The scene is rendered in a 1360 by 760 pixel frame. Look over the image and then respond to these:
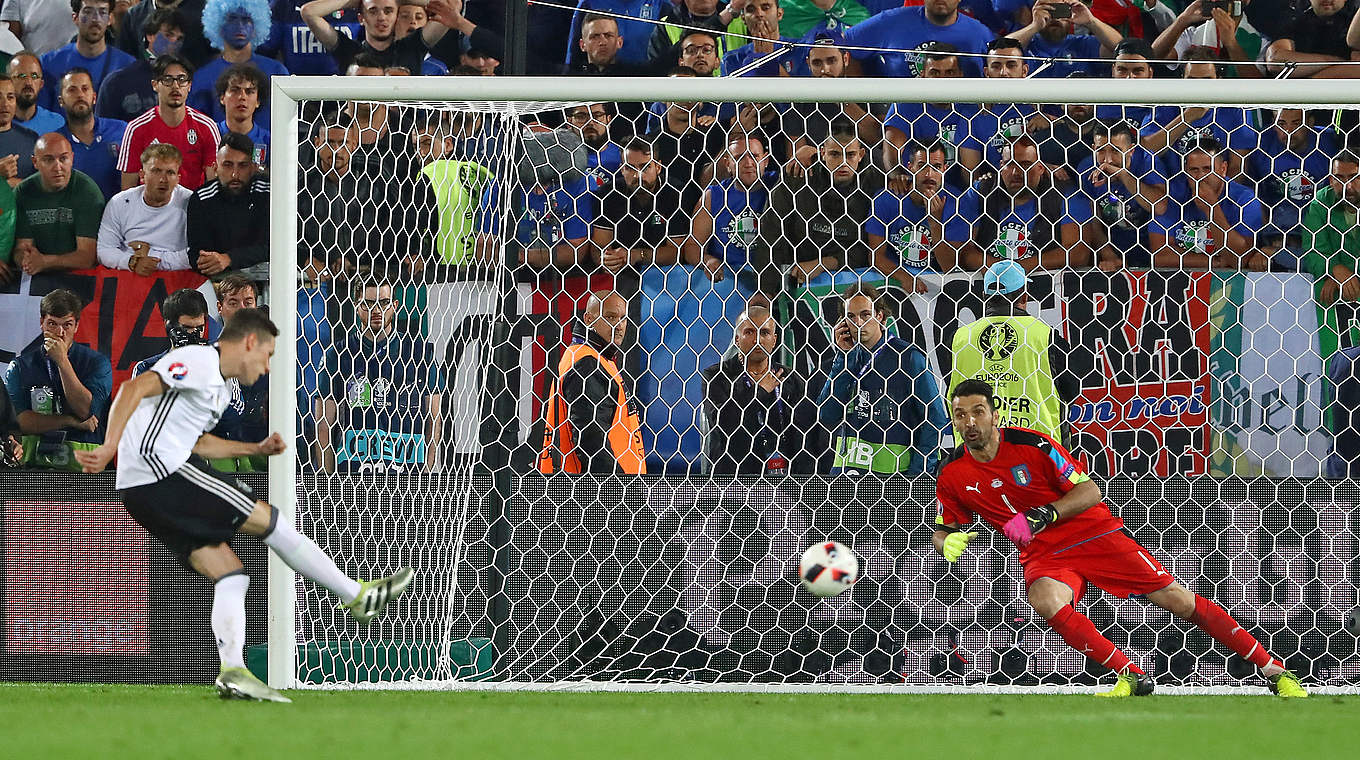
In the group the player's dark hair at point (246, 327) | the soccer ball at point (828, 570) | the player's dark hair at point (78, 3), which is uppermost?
the player's dark hair at point (78, 3)

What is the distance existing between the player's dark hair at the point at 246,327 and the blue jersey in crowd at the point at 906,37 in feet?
12.3

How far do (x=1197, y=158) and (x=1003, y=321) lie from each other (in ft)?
4.29

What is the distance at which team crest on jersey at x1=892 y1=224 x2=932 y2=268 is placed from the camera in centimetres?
645

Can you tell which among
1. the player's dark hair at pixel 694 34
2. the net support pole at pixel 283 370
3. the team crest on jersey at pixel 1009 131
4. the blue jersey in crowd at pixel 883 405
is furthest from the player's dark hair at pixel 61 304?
the team crest on jersey at pixel 1009 131

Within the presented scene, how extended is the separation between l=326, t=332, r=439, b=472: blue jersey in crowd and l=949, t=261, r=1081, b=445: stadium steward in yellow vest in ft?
7.13

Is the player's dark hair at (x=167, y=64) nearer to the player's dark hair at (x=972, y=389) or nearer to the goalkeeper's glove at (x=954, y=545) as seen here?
the player's dark hair at (x=972, y=389)

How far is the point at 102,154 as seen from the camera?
24.4ft

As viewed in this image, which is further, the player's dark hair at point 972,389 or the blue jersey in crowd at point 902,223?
the blue jersey in crowd at point 902,223

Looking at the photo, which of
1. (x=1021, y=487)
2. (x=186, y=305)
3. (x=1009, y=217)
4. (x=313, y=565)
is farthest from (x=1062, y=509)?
(x=186, y=305)

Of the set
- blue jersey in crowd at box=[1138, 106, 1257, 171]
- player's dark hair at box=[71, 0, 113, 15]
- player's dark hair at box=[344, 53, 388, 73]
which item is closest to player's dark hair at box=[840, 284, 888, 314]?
blue jersey in crowd at box=[1138, 106, 1257, 171]

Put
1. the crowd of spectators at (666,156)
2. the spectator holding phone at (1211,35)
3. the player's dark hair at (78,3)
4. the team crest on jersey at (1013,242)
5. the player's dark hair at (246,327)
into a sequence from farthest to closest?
the player's dark hair at (78,3), the spectator holding phone at (1211,35), the team crest on jersey at (1013,242), the crowd of spectators at (666,156), the player's dark hair at (246,327)

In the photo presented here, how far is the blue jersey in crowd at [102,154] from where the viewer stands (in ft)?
24.2

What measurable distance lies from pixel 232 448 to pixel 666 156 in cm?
260

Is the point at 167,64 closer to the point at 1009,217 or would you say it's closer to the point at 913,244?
the point at 913,244
